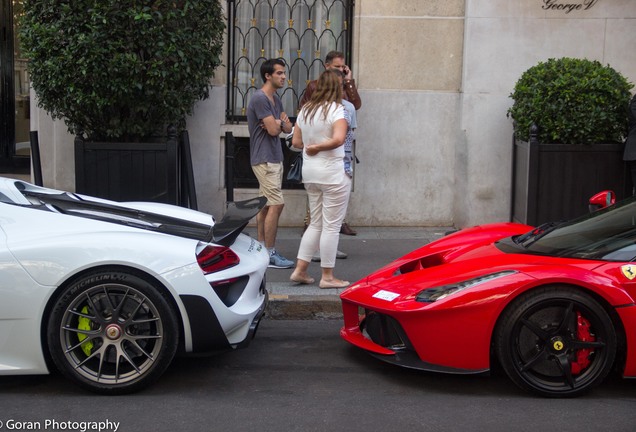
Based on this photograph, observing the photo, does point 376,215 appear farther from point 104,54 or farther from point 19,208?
point 19,208

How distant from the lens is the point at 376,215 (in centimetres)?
1065

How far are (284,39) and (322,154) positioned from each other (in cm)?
377

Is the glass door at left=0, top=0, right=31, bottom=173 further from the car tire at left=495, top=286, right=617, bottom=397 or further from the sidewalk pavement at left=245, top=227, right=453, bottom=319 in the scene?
the car tire at left=495, top=286, right=617, bottom=397

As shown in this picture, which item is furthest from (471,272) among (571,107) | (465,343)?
(571,107)

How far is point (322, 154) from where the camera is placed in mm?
7203

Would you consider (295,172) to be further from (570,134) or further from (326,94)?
(570,134)

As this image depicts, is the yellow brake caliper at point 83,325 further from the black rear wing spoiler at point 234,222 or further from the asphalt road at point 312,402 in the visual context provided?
the black rear wing spoiler at point 234,222

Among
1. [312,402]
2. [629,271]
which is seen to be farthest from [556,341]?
[312,402]

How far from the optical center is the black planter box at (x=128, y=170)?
350 inches

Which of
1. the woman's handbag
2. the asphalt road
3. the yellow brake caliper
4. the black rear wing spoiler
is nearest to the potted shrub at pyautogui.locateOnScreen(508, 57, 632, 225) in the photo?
the woman's handbag

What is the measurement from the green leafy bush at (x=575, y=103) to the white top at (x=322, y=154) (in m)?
2.86

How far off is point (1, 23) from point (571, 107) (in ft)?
22.4

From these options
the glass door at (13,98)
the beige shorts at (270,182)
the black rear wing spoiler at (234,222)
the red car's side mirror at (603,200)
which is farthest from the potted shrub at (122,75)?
the red car's side mirror at (603,200)

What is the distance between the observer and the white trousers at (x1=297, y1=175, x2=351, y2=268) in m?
7.27
